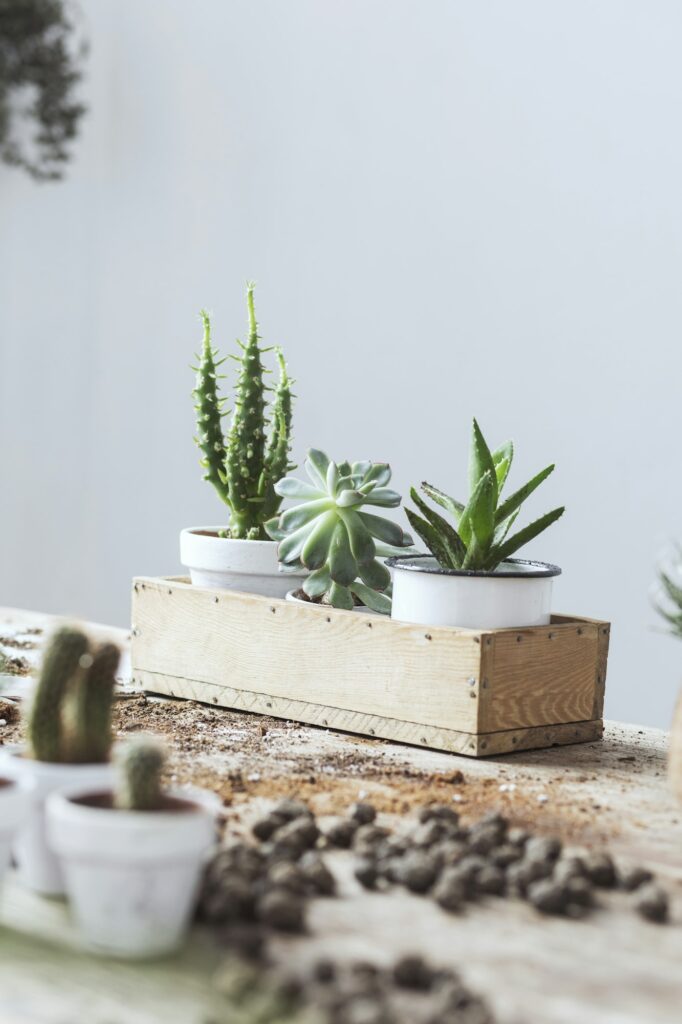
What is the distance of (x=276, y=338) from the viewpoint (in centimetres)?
423

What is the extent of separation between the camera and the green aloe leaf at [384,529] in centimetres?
159

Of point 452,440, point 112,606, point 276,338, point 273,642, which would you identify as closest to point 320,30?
point 276,338

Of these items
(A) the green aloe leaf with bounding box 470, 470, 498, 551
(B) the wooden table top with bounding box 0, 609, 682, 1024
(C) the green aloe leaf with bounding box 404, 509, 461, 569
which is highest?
(A) the green aloe leaf with bounding box 470, 470, 498, 551

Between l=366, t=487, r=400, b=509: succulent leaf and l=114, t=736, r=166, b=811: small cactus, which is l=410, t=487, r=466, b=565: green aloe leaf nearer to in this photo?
l=366, t=487, r=400, b=509: succulent leaf

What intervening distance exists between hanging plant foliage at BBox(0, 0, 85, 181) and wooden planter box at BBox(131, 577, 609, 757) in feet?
12.6

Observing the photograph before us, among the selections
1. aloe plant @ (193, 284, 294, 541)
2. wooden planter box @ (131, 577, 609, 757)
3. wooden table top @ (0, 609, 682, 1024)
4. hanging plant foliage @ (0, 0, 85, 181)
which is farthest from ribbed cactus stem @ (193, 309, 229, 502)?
hanging plant foliage @ (0, 0, 85, 181)


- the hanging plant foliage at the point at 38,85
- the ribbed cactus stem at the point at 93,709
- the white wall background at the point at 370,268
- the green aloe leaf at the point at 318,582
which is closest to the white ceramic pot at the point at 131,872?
the ribbed cactus stem at the point at 93,709

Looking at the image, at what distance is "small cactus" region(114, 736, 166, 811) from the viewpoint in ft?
2.78

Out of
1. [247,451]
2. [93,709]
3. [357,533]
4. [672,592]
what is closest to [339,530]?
[357,533]

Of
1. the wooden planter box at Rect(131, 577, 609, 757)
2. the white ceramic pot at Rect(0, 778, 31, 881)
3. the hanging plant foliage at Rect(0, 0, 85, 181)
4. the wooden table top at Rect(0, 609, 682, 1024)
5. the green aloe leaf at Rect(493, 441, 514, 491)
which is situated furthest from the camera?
the hanging plant foliage at Rect(0, 0, 85, 181)

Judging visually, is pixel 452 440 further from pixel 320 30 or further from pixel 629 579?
pixel 320 30

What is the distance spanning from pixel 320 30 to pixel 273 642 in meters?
3.09

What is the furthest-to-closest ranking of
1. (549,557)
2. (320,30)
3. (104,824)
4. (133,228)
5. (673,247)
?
(133,228)
(320,30)
(549,557)
(673,247)
(104,824)

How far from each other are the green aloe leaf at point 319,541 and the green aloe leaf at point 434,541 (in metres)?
0.12
